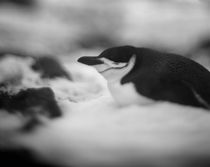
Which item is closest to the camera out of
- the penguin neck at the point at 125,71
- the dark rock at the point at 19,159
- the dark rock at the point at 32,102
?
the dark rock at the point at 19,159

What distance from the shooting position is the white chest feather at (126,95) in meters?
0.84

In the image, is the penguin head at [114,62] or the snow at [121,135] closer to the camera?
the snow at [121,135]

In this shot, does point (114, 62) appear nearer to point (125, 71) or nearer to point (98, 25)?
point (125, 71)

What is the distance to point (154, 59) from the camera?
93cm

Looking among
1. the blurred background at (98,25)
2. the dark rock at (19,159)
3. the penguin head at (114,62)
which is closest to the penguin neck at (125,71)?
the penguin head at (114,62)

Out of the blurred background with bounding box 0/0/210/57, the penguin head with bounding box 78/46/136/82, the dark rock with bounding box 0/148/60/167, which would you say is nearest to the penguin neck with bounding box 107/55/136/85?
the penguin head with bounding box 78/46/136/82

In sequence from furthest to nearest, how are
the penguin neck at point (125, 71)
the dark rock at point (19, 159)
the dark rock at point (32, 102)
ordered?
1. the penguin neck at point (125, 71)
2. the dark rock at point (32, 102)
3. the dark rock at point (19, 159)

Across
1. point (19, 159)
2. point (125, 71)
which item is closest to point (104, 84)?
point (125, 71)

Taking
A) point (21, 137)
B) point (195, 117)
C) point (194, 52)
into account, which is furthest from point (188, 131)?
point (194, 52)

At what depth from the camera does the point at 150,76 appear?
0.88m

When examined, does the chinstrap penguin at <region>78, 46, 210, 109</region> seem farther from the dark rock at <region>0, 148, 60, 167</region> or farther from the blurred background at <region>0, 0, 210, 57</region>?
the dark rock at <region>0, 148, 60, 167</region>

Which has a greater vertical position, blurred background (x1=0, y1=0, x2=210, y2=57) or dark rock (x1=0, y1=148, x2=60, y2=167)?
blurred background (x1=0, y1=0, x2=210, y2=57)

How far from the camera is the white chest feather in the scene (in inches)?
33.1

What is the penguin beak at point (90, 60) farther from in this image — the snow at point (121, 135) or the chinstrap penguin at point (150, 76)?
the snow at point (121, 135)
